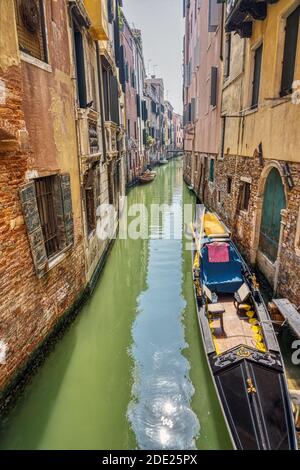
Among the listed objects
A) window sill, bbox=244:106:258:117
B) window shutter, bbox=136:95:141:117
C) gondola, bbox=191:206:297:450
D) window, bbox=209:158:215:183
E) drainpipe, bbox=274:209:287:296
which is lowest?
gondola, bbox=191:206:297:450

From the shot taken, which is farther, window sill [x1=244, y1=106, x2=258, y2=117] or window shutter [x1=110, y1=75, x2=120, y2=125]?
window shutter [x1=110, y1=75, x2=120, y2=125]

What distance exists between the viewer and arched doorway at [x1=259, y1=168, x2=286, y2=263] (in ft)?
21.9

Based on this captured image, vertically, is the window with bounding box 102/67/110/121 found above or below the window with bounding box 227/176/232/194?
above

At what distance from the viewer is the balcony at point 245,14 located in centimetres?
669

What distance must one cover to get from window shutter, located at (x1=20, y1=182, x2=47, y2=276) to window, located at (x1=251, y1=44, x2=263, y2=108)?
241 inches

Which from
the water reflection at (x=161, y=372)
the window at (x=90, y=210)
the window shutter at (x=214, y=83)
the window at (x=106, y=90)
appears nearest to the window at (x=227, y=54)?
the window shutter at (x=214, y=83)

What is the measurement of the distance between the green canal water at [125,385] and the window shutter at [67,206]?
73.2 inches

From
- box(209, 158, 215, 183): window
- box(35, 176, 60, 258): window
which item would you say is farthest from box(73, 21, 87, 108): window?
box(209, 158, 215, 183): window

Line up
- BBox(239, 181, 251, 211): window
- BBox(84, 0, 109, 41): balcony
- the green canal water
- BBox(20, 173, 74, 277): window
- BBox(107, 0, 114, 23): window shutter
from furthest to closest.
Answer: BBox(107, 0, 114, 23): window shutter < BBox(239, 181, 251, 211): window < BBox(84, 0, 109, 41): balcony < BBox(20, 173, 74, 277): window < the green canal water

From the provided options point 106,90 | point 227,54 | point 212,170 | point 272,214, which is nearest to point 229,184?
point 212,170

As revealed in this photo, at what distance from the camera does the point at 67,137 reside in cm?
590

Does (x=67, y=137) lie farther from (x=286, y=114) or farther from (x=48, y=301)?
(x=286, y=114)

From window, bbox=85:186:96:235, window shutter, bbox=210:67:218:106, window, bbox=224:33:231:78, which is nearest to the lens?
window, bbox=85:186:96:235

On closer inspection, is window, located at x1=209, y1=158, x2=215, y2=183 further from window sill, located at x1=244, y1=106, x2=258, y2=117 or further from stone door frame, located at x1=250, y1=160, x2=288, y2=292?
stone door frame, located at x1=250, y1=160, x2=288, y2=292
